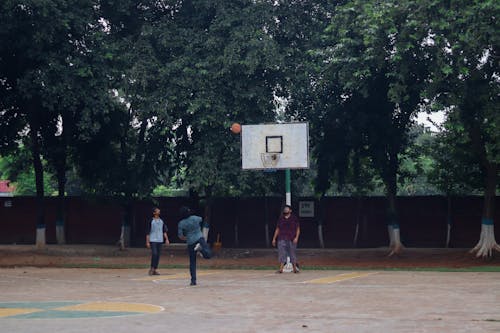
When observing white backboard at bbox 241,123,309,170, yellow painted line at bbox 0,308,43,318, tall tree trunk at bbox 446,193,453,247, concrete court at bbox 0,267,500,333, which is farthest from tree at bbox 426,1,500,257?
yellow painted line at bbox 0,308,43,318

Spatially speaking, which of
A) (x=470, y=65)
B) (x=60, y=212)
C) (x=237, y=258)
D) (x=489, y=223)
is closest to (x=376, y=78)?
(x=470, y=65)

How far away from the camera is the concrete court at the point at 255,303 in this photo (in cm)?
1159

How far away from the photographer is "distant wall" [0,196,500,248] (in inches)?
1417

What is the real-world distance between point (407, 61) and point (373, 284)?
11.4 metres

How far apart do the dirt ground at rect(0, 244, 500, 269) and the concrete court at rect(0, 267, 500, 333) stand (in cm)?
723

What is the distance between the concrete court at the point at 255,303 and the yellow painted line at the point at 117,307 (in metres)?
0.02

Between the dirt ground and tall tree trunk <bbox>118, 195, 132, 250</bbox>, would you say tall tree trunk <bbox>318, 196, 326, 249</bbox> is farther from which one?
tall tree trunk <bbox>118, 195, 132, 250</bbox>

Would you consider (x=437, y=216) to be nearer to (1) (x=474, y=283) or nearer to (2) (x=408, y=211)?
(2) (x=408, y=211)

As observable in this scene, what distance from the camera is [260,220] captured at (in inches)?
1499

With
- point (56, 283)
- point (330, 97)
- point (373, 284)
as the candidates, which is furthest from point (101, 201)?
point (373, 284)

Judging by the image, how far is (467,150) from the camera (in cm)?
2956

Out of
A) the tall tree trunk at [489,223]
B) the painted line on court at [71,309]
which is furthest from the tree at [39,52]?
the painted line on court at [71,309]

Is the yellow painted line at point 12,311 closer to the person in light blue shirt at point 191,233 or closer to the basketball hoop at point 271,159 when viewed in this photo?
the person in light blue shirt at point 191,233

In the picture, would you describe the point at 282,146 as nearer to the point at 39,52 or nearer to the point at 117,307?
the point at 39,52
